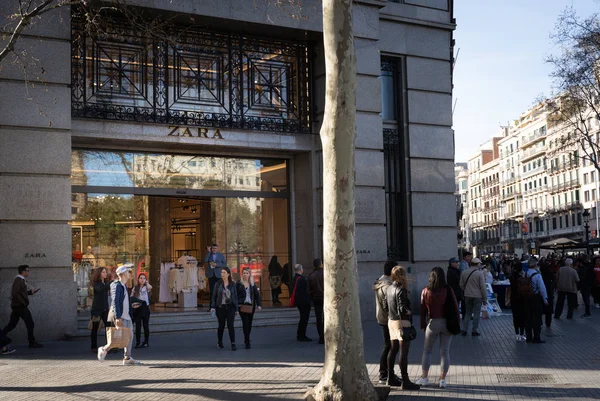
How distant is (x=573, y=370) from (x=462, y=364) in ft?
5.90

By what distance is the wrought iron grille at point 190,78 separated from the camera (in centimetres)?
2027

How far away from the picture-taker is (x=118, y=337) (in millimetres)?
14078

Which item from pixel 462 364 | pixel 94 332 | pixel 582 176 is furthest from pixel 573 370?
pixel 582 176

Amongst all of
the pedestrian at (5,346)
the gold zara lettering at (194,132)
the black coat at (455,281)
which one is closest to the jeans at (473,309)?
the black coat at (455,281)

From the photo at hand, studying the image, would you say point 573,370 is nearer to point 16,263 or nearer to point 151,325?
point 151,325

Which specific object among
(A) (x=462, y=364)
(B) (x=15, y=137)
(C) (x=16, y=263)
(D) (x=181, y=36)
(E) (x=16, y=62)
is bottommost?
(A) (x=462, y=364)

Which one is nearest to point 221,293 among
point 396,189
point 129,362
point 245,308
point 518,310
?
point 245,308

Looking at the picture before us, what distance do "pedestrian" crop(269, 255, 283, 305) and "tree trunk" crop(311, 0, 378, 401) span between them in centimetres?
1337

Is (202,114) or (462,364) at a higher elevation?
(202,114)

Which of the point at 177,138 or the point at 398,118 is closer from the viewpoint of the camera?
the point at 177,138

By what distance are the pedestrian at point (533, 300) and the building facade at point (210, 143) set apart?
5638mm

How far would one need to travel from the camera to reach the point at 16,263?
1784 cm

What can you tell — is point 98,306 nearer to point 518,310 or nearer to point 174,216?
point 174,216

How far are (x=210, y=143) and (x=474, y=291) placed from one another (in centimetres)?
791
